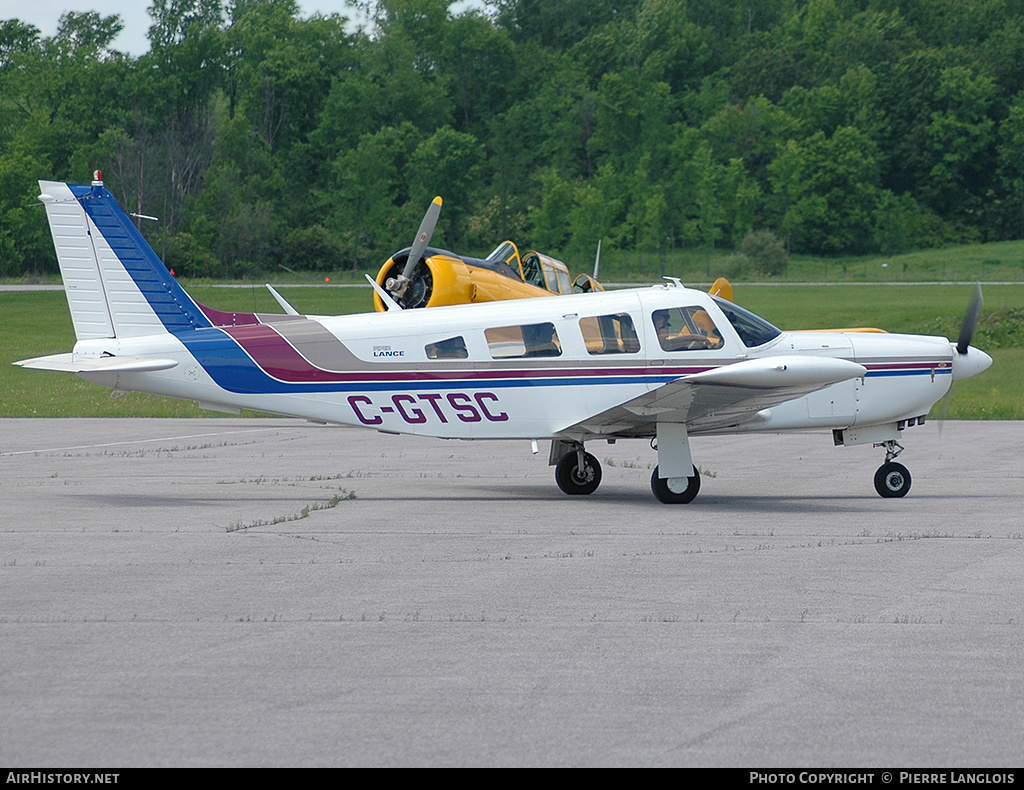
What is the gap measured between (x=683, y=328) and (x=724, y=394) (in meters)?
1.20

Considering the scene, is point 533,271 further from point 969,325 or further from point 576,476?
point 969,325

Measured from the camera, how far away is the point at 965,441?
20516 millimetres

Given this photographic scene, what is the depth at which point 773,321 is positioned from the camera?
4738cm

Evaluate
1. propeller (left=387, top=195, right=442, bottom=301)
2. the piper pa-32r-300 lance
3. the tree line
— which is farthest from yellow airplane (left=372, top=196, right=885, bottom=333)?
the tree line

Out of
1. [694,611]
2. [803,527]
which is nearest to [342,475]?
[803,527]

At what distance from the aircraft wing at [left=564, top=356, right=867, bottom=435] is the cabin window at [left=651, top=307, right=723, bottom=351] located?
436mm

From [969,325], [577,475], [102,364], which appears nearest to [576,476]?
[577,475]

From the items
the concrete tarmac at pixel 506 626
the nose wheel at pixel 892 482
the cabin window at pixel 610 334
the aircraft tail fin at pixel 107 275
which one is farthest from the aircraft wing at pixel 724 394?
the aircraft tail fin at pixel 107 275

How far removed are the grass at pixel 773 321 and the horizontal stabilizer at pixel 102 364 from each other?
14.7m

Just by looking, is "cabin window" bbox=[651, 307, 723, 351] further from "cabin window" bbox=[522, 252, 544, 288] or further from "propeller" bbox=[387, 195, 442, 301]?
"cabin window" bbox=[522, 252, 544, 288]

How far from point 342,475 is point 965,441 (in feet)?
35.4

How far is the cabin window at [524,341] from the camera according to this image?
13297 mm

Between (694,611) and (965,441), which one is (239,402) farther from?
(965,441)

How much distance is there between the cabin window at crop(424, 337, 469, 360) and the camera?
13.2 metres
